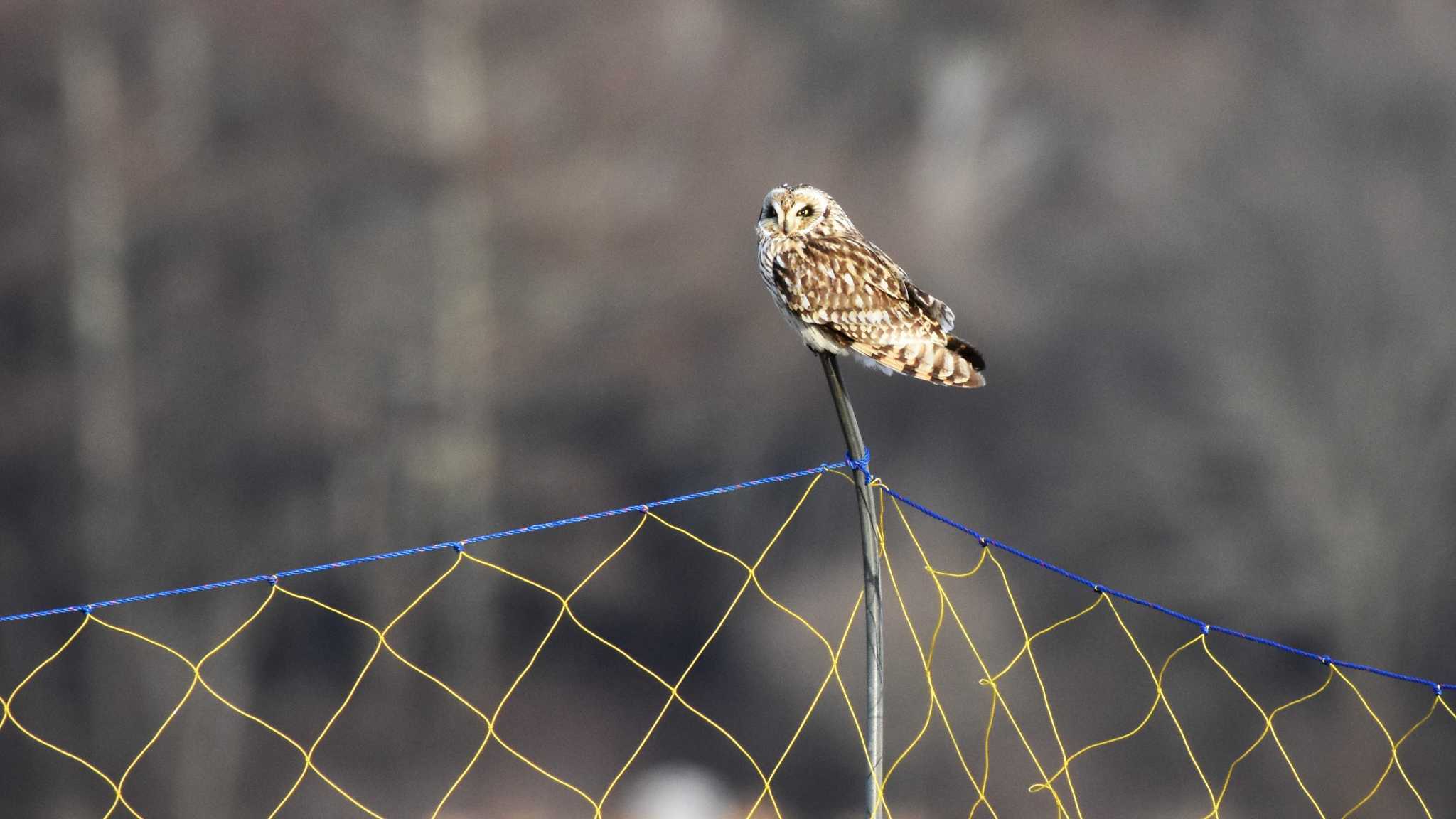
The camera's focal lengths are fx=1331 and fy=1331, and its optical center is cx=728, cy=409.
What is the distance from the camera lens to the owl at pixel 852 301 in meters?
1.11

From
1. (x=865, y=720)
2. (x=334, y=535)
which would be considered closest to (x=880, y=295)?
(x=865, y=720)

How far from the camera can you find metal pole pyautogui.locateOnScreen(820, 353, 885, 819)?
0.95 metres

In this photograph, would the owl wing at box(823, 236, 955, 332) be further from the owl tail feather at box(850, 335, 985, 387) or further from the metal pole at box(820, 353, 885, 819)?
the metal pole at box(820, 353, 885, 819)

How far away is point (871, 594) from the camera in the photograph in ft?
3.13

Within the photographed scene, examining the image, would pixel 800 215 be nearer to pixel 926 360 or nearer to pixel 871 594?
pixel 926 360

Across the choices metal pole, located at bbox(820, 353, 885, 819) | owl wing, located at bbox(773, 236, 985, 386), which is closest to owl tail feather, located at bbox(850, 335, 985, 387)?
owl wing, located at bbox(773, 236, 985, 386)

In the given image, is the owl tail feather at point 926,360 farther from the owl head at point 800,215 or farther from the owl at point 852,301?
the owl head at point 800,215

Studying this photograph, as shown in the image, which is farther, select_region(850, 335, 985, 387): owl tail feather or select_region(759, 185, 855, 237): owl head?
select_region(759, 185, 855, 237): owl head

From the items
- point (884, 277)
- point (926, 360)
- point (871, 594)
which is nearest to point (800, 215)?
point (884, 277)

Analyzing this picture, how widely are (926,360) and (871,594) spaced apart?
0.79 ft

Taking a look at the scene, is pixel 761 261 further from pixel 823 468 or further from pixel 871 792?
pixel 871 792

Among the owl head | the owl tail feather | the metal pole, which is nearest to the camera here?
the metal pole

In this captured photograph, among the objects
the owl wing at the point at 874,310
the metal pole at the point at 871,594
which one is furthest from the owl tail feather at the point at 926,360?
the metal pole at the point at 871,594

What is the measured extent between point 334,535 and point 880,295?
1.32m
